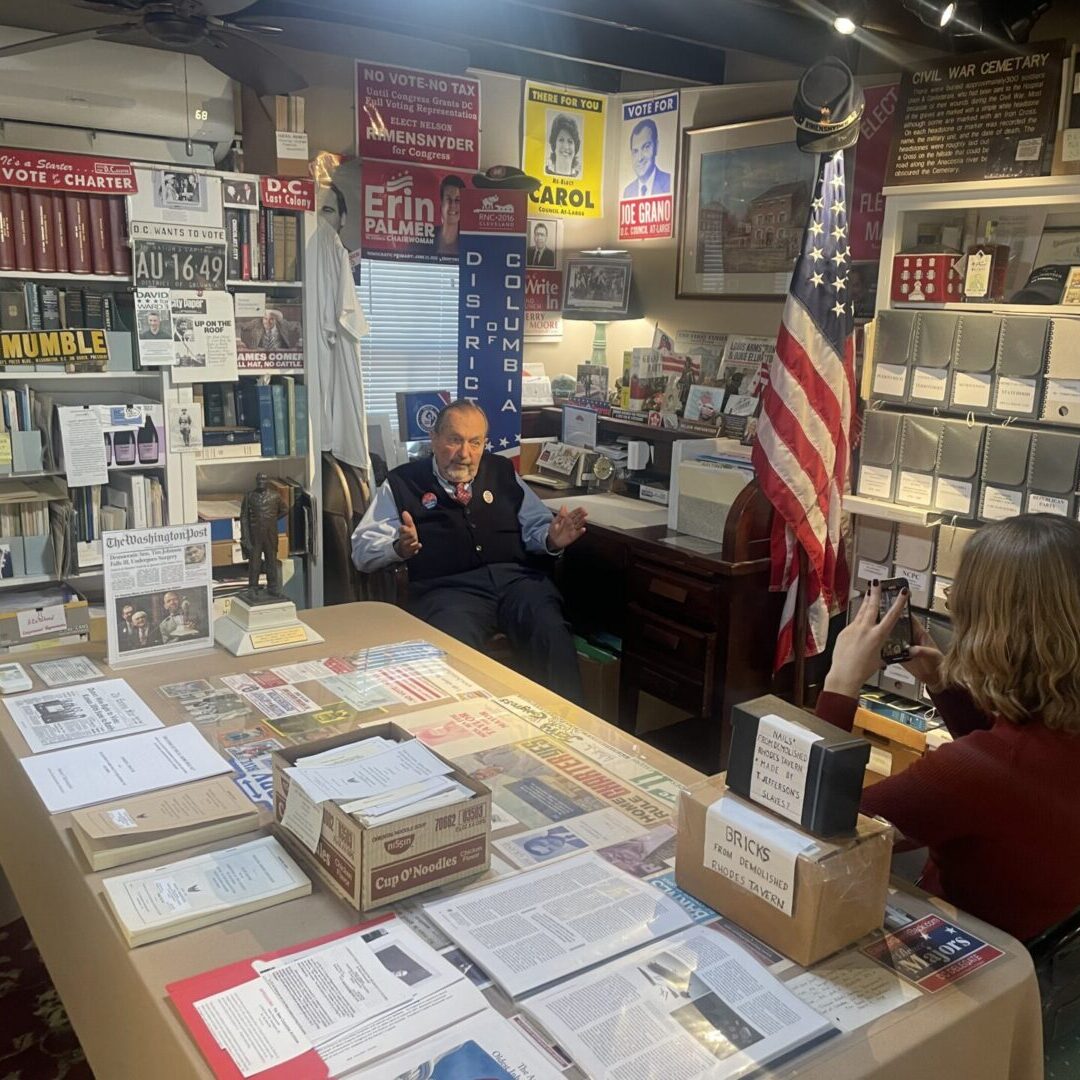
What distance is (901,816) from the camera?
147 cm

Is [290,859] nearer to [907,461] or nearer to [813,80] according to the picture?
[907,461]

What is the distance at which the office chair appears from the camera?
1439mm

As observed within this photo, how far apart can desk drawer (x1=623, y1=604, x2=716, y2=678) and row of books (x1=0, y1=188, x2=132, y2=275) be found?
2.18 meters

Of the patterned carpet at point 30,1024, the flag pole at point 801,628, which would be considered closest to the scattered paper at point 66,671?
the patterned carpet at point 30,1024

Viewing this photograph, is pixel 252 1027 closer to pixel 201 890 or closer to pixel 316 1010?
pixel 316 1010

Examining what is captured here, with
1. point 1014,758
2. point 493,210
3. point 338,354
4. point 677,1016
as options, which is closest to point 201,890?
point 677,1016

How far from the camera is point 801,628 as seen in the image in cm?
331

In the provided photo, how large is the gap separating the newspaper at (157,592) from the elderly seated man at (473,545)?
3.51 ft

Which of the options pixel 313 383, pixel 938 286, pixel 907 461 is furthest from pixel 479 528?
pixel 938 286

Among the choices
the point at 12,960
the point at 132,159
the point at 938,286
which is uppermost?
the point at 132,159

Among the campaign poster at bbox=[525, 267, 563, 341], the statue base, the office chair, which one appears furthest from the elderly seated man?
the office chair

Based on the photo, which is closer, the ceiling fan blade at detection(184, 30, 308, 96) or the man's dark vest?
the ceiling fan blade at detection(184, 30, 308, 96)

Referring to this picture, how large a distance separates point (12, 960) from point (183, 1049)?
167cm

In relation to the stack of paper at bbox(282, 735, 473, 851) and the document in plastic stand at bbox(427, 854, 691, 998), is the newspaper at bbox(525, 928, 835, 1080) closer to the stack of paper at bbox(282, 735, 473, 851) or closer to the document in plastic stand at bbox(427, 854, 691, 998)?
the document in plastic stand at bbox(427, 854, 691, 998)
